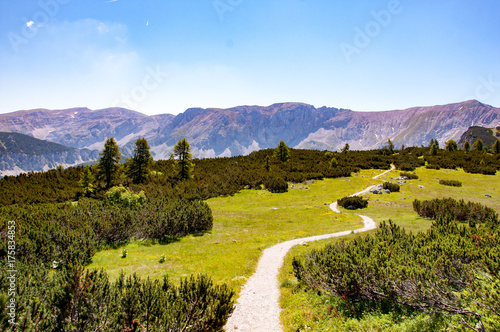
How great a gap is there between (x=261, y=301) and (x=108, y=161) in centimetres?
3656

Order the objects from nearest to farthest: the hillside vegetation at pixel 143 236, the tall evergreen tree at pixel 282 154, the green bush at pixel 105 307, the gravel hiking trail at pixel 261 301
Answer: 1. the green bush at pixel 105 307
2. the hillside vegetation at pixel 143 236
3. the gravel hiking trail at pixel 261 301
4. the tall evergreen tree at pixel 282 154

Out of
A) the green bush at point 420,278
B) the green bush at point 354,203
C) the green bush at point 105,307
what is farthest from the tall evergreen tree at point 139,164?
the green bush at point 420,278

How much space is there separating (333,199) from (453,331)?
29465 mm

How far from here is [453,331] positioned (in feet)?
19.4

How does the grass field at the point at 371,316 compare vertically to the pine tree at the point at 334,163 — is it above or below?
below

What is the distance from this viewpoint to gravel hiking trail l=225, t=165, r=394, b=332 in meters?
8.73

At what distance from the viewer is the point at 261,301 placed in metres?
10.5

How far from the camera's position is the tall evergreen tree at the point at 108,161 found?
123ft

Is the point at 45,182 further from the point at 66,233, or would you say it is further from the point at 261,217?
the point at 261,217

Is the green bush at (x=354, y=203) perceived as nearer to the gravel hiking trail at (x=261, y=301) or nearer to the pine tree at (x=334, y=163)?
the gravel hiking trail at (x=261, y=301)

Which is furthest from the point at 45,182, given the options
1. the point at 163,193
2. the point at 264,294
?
the point at 264,294

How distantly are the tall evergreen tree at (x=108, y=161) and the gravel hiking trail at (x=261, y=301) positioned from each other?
3236 centimetres

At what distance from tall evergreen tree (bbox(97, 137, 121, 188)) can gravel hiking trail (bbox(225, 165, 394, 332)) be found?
32360mm

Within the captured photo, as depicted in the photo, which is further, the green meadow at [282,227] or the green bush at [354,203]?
the green bush at [354,203]
